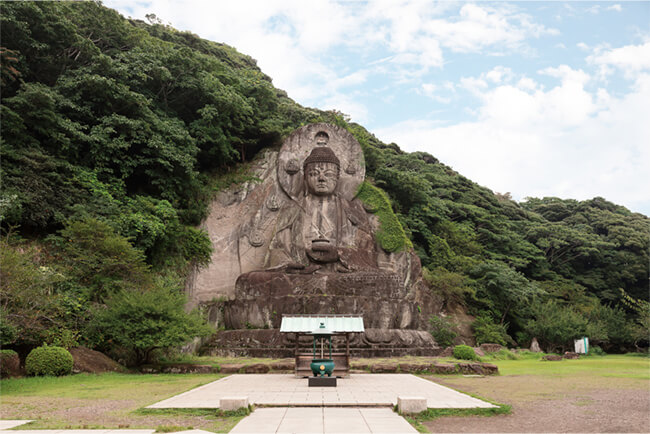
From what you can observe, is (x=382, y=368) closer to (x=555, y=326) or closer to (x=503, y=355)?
(x=503, y=355)

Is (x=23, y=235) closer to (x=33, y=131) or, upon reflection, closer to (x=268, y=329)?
(x=33, y=131)

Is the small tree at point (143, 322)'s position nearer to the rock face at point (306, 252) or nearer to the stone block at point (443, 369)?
the rock face at point (306, 252)

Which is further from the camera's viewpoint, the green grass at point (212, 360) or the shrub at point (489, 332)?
the shrub at point (489, 332)

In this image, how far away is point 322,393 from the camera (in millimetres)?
8219

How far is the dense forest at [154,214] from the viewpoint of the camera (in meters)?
12.4

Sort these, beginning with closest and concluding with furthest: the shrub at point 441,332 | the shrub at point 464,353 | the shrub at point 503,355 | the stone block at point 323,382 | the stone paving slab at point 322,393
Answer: the stone paving slab at point 322,393 → the stone block at point 323,382 → the shrub at point 464,353 → the shrub at point 503,355 → the shrub at point 441,332

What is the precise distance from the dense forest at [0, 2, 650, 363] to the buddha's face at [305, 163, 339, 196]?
4197 millimetres

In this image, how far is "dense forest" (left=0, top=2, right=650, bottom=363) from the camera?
40.6 ft

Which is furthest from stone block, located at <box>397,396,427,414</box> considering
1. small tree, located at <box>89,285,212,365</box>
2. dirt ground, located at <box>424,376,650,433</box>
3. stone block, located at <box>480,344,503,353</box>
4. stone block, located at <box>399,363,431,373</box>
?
stone block, located at <box>480,344,503,353</box>

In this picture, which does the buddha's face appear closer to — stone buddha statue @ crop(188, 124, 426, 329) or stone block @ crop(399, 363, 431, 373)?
stone buddha statue @ crop(188, 124, 426, 329)

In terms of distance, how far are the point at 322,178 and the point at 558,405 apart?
13308 mm

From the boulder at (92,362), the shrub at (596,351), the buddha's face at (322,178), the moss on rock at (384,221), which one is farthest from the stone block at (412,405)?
the shrub at (596,351)

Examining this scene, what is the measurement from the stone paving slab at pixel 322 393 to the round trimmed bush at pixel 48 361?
11.6ft

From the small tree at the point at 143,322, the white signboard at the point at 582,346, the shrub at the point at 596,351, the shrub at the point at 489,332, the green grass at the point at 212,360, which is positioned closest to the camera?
the small tree at the point at 143,322
